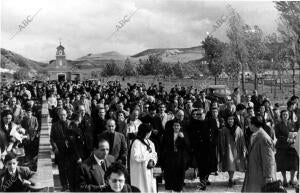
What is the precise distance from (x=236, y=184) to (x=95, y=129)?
3360mm

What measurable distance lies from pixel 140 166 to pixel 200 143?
2.39 meters

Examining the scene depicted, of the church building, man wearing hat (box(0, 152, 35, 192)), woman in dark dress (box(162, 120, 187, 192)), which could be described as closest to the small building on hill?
the church building

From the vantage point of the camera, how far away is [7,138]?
373 inches

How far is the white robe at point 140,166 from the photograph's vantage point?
22.2ft

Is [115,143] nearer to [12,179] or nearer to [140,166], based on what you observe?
[140,166]

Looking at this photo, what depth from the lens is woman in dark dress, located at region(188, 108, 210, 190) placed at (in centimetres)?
880

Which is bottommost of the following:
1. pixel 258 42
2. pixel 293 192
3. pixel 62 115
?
pixel 293 192

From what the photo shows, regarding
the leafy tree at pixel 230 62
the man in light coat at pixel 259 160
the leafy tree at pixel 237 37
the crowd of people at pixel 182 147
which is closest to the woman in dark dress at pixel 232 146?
the crowd of people at pixel 182 147

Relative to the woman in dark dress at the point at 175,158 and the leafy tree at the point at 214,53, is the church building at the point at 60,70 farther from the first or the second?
the woman in dark dress at the point at 175,158

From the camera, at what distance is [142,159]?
6805 mm

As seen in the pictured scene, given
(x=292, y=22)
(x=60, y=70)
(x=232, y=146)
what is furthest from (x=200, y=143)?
(x=60, y=70)

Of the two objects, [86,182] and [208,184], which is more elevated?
[86,182]

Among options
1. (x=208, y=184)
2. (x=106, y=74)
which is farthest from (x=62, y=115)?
(x=106, y=74)

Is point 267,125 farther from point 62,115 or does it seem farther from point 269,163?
point 62,115
